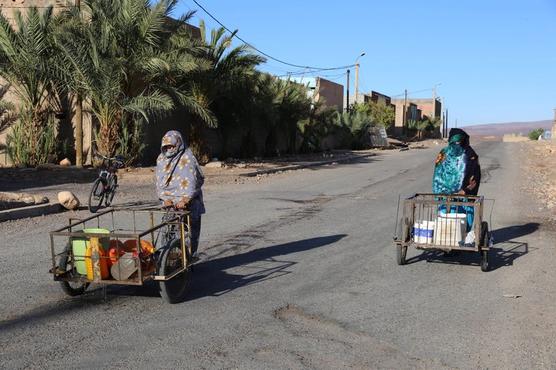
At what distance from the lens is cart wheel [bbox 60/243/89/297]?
5480mm

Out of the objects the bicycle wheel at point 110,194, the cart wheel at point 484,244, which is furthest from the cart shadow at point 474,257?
the bicycle wheel at point 110,194

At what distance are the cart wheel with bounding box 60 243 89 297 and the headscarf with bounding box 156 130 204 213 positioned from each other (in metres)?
1.18

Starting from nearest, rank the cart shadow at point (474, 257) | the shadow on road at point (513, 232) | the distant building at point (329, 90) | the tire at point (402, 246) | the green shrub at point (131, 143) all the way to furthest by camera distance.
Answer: the tire at point (402, 246) → the cart shadow at point (474, 257) → the shadow on road at point (513, 232) → the green shrub at point (131, 143) → the distant building at point (329, 90)

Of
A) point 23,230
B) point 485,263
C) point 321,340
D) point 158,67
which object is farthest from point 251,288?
point 158,67

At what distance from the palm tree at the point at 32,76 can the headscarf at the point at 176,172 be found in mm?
13255

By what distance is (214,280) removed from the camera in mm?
6516

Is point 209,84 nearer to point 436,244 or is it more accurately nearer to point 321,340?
point 436,244

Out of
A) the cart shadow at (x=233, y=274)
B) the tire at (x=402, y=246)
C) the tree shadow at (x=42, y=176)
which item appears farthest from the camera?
the tree shadow at (x=42, y=176)

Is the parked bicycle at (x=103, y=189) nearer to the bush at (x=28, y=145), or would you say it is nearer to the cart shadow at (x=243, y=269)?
the cart shadow at (x=243, y=269)

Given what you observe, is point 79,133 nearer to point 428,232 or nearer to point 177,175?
point 177,175

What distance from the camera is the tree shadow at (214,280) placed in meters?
5.25

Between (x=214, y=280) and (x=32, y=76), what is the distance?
14796 mm

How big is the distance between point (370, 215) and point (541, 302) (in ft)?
19.6

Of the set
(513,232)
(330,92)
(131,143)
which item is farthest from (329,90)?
(513,232)
